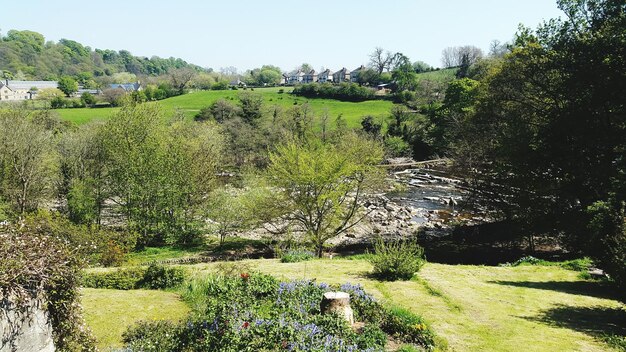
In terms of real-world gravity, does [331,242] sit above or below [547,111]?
below

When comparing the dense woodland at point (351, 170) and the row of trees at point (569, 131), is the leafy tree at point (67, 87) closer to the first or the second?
the dense woodland at point (351, 170)

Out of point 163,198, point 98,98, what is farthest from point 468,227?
point 98,98

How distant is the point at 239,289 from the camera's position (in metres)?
10.6

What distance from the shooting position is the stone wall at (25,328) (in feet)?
22.4

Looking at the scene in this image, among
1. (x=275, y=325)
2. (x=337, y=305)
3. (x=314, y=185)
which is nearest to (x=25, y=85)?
(x=314, y=185)

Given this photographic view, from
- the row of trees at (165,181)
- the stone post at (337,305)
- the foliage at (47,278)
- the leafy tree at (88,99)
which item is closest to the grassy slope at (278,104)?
the leafy tree at (88,99)

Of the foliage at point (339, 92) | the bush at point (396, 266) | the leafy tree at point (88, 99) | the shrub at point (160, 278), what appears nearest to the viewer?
the bush at point (396, 266)

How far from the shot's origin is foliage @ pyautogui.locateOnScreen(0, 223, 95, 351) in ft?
22.5

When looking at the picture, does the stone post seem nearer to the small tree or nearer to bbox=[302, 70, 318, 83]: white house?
the small tree

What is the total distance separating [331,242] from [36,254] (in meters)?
26.5

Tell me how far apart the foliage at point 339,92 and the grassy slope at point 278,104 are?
10.6ft

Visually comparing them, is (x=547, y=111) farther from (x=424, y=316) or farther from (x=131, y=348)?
(x=131, y=348)

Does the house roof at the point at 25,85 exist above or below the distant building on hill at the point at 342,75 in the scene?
below

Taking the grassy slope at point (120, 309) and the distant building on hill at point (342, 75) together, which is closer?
the grassy slope at point (120, 309)
